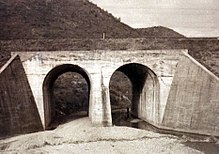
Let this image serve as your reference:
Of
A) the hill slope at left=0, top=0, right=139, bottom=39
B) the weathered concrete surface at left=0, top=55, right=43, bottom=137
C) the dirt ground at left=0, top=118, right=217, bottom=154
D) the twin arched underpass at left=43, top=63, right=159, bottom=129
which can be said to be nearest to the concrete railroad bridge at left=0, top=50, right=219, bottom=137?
the weathered concrete surface at left=0, top=55, right=43, bottom=137

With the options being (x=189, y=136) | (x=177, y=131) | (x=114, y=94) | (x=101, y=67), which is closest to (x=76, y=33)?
(x=114, y=94)

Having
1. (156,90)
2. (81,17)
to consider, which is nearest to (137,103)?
(156,90)

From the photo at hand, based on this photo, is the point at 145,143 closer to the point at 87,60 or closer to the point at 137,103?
the point at 87,60

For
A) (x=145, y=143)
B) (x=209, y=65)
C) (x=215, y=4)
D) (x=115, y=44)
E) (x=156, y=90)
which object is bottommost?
(x=145, y=143)

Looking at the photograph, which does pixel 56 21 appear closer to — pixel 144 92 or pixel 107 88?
pixel 144 92

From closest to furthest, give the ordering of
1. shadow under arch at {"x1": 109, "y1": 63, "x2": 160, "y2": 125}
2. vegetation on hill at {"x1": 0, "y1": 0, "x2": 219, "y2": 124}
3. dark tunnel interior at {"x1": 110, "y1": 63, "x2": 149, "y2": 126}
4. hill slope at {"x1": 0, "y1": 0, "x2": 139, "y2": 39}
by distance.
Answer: shadow under arch at {"x1": 109, "y1": 63, "x2": 160, "y2": 125} → dark tunnel interior at {"x1": 110, "y1": 63, "x2": 149, "y2": 126} → vegetation on hill at {"x1": 0, "y1": 0, "x2": 219, "y2": 124} → hill slope at {"x1": 0, "y1": 0, "x2": 139, "y2": 39}

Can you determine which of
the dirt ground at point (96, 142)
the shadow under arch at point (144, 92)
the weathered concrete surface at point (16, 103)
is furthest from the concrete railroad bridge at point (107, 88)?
the dirt ground at point (96, 142)

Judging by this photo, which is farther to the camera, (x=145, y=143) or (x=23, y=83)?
(x=23, y=83)

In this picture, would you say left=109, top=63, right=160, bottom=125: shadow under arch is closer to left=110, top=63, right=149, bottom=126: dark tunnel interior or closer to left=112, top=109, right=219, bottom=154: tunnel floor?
left=110, top=63, right=149, bottom=126: dark tunnel interior
